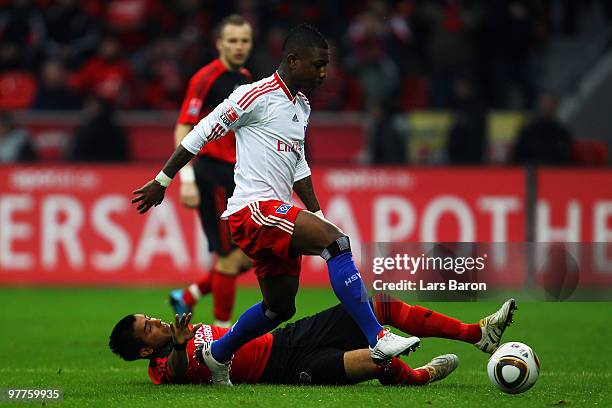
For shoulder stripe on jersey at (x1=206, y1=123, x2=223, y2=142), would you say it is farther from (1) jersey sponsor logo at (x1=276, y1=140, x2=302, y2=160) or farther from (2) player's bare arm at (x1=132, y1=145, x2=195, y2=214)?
(1) jersey sponsor logo at (x1=276, y1=140, x2=302, y2=160)

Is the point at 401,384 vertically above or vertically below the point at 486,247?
below

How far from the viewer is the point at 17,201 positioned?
1452cm

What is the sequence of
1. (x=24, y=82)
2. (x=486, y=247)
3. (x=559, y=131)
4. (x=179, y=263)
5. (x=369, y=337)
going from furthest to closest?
(x=24, y=82) < (x=559, y=131) < (x=179, y=263) < (x=486, y=247) < (x=369, y=337)

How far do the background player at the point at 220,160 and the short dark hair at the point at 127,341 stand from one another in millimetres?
2364

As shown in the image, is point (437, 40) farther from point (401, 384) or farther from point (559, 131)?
point (401, 384)

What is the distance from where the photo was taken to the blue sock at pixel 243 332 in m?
7.06

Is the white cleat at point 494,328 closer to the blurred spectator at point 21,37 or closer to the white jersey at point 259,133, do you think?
the white jersey at point 259,133

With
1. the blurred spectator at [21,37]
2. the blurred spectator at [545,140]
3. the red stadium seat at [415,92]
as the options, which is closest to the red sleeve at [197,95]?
the blurred spectator at [545,140]

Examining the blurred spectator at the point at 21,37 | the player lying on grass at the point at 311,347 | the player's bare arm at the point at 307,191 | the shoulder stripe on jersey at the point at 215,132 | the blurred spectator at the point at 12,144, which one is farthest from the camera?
the blurred spectator at the point at 21,37

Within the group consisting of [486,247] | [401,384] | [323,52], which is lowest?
[401,384]

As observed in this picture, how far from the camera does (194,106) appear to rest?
9.62 meters

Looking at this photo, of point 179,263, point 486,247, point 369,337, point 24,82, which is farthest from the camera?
point 24,82

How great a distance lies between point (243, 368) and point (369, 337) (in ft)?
3.49

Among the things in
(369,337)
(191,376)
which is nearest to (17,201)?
(191,376)
